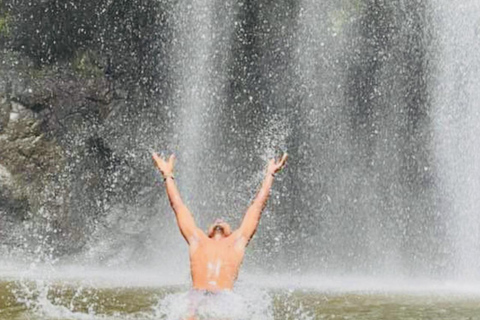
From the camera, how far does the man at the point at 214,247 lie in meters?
5.62

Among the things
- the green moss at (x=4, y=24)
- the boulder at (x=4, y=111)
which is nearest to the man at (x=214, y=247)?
the boulder at (x=4, y=111)

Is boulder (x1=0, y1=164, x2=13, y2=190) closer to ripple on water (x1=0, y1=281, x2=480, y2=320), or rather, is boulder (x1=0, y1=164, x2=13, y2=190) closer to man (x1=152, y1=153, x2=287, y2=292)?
ripple on water (x1=0, y1=281, x2=480, y2=320)

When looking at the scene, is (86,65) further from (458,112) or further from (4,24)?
(458,112)

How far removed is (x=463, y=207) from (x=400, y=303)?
777 cm

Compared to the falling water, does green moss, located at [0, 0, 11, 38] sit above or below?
above

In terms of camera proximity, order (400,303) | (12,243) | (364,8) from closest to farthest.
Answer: (400,303) → (12,243) → (364,8)

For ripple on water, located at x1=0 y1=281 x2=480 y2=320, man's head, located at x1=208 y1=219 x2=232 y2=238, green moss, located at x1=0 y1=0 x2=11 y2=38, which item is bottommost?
ripple on water, located at x1=0 y1=281 x2=480 y2=320

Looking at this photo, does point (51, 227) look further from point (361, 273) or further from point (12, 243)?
point (361, 273)

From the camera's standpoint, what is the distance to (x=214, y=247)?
5746mm

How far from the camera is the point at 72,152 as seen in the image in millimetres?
15547

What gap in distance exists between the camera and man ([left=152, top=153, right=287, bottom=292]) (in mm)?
5625

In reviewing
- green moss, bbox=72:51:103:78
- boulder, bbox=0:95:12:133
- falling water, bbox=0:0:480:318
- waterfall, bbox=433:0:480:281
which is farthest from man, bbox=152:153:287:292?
waterfall, bbox=433:0:480:281

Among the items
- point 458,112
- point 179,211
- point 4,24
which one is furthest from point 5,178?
point 179,211

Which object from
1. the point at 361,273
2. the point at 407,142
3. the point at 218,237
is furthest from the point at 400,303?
the point at 407,142
